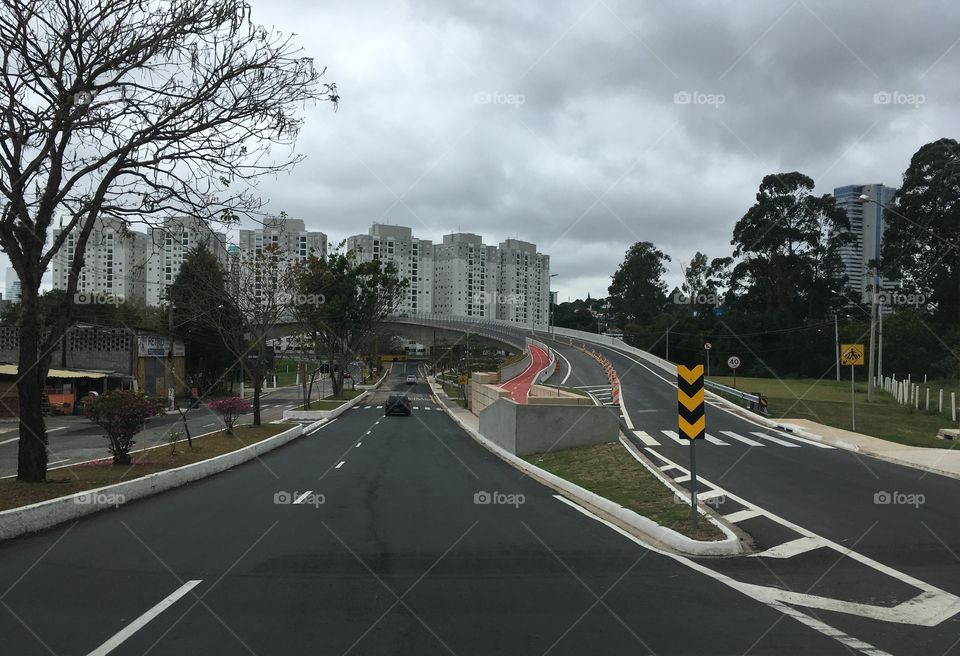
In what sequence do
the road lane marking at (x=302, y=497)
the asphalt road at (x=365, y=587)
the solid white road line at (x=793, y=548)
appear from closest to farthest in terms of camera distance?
the asphalt road at (x=365, y=587) < the solid white road line at (x=793, y=548) < the road lane marking at (x=302, y=497)

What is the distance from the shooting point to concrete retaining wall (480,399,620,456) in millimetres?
21719

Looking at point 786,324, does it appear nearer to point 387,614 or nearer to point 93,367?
point 93,367

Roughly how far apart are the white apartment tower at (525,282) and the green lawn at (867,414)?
86.6 meters

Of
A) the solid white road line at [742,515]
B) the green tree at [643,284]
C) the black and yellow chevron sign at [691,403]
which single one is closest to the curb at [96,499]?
the black and yellow chevron sign at [691,403]

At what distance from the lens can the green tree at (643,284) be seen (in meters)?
93.4

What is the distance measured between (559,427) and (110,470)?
12.4m

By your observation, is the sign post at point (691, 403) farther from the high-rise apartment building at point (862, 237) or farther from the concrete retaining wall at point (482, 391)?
the high-rise apartment building at point (862, 237)

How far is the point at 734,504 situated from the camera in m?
12.4

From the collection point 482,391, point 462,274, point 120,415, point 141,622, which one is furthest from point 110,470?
point 462,274

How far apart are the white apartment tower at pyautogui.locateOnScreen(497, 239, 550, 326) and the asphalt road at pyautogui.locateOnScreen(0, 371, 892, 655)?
118m

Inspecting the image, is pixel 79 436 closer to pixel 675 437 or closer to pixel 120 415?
pixel 120 415

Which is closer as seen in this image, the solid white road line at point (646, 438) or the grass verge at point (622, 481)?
the grass verge at point (622, 481)

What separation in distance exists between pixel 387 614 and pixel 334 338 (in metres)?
47.0

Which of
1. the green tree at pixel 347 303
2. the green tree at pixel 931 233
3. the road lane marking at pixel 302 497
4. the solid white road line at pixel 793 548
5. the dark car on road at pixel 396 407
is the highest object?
the green tree at pixel 931 233
